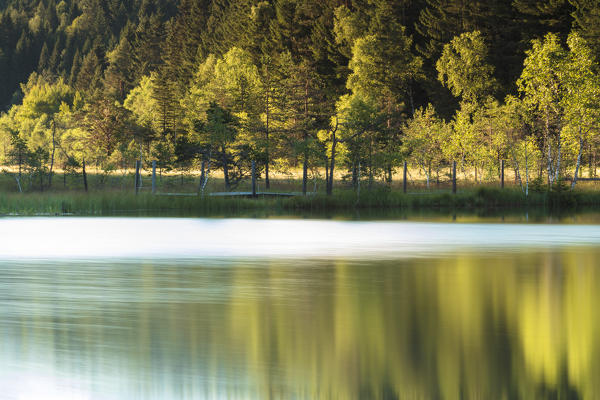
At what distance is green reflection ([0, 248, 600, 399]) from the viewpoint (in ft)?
26.9

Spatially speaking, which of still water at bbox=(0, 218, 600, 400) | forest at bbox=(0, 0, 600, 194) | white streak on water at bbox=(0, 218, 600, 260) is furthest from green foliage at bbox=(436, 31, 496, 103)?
still water at bbox=(0, 218, 600, 400)

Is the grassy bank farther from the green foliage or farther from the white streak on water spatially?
the green foliage

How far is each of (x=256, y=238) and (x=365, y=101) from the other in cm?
3520

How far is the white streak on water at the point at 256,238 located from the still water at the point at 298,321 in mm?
254

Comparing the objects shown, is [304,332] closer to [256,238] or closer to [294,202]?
[256,238]

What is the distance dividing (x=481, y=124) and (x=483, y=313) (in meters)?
51.5

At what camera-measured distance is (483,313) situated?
12.5 meters

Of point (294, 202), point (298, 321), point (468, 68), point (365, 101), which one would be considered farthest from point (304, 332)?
point (468, 68)

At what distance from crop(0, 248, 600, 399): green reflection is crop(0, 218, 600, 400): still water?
3 cm

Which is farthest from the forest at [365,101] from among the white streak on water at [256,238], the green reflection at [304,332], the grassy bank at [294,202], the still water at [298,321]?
the green reflection at [304,332]

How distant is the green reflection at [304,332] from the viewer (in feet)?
26.9

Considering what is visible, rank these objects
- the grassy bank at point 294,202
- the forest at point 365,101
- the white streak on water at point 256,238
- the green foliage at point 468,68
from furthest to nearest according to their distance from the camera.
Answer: the green foliage at point 468,68, the forest at point 365,101, the grassy bank at point 294,202, the white streak on water at point 256,238

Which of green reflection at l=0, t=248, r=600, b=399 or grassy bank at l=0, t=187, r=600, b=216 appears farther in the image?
grassy bank at l=0, t=187, r=600, b=216

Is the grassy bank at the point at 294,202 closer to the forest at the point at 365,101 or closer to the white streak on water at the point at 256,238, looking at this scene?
the forest at the point at 365,101
